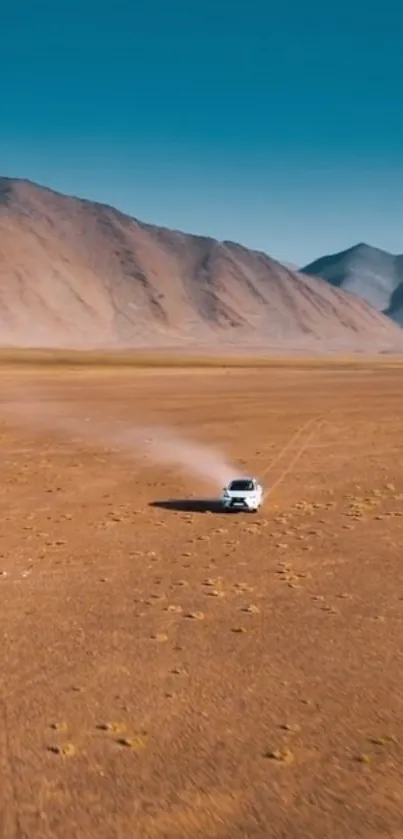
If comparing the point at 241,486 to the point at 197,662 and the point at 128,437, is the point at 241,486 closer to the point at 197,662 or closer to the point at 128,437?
the point at 197,662

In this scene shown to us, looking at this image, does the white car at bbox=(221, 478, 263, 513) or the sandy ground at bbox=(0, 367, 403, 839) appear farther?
the white car at bbox=(221, 478, 263, 513)

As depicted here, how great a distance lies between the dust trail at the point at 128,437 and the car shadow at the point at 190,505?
117 inches

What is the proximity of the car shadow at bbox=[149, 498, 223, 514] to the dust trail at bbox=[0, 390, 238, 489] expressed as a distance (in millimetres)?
2965

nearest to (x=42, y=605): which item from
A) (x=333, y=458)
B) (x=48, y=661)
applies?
(x=48, y=661)

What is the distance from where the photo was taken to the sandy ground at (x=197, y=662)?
376 inches

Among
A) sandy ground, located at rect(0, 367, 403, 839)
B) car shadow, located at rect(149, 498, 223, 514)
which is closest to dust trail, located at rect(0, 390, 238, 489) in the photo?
car shadow, located at rect(149, 498, 223, 514)

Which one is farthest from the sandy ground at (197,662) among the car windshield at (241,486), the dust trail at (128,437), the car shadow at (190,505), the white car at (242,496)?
the dust trail at (128,437)

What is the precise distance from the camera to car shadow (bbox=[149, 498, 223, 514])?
25.1m

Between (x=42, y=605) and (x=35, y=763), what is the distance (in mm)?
6064

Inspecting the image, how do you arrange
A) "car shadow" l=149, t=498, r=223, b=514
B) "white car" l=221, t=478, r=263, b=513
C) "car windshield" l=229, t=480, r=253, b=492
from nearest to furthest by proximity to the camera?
"white car" l=221, t=478, r=263, b=513 < "car windshield" l=229, t=480, r=253, b=492 < "car shadow" l=149, t=498, r=223, b=514

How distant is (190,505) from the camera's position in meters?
25.9

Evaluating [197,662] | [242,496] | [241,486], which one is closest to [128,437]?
[241,486]

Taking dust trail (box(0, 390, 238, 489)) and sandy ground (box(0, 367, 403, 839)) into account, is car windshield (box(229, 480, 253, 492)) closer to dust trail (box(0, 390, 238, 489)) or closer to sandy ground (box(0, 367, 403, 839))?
sandy ground (box(0, 367, 403, 839))

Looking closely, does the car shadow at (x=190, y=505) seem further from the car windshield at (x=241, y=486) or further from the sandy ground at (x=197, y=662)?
the car windshield at (x=241, y=486)
